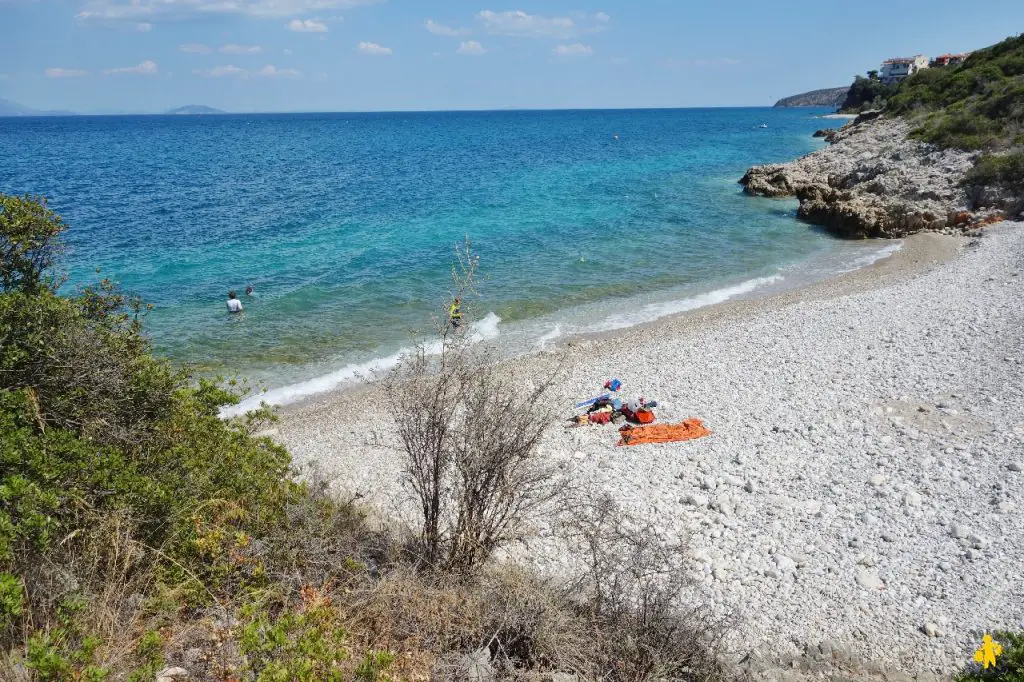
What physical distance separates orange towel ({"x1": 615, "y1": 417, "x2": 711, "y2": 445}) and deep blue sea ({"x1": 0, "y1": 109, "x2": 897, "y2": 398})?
6561 mm

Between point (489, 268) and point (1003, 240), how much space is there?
802 inches

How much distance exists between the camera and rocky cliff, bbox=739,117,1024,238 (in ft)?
94.3

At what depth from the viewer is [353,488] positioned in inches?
423

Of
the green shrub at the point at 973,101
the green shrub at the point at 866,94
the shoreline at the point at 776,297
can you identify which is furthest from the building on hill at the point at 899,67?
the shoreline at the point at 776,297

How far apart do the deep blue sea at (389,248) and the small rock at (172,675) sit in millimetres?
8287

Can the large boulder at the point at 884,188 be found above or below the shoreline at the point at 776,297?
above

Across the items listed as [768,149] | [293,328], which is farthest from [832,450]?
[768,149]

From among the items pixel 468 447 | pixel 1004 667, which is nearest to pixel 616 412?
pixel 468 447

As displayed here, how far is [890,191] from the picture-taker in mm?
32906

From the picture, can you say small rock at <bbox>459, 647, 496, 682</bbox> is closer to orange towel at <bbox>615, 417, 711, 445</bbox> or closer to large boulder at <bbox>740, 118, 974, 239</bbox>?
orange towel at <bbox>615, 417, 711, 445</bbox>

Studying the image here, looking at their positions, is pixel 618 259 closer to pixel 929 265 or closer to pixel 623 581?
pixel 929 265

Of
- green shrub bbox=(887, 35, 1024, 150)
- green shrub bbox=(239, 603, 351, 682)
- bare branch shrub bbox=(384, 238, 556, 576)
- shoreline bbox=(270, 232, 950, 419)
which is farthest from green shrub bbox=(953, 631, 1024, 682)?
green shrub bbox=(887, 35, 1024, 150)

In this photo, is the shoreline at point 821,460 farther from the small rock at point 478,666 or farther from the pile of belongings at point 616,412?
the small rock at point 478,666

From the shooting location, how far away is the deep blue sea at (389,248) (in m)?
19.4
